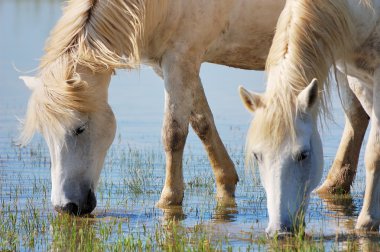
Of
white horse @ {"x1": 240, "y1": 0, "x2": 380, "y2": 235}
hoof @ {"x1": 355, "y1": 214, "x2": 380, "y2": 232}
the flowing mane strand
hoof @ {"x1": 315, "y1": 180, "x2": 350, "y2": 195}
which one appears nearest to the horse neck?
white horse @ {"x1": 240, "y1": 0, "x2": 380, "y2": 235}

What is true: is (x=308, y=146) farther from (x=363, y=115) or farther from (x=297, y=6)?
(x=363, y=115)

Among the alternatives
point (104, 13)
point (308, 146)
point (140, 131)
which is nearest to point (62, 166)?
point (104, 13)

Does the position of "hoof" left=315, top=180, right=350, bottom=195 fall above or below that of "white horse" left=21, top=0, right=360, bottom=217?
below

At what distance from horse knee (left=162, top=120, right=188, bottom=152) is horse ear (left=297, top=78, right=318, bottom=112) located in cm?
214

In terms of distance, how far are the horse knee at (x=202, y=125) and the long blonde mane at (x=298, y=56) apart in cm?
239

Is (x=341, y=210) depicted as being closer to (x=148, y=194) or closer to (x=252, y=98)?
(x=148, y=194)

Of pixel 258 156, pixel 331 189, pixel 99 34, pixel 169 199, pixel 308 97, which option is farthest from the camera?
pixel 331 189

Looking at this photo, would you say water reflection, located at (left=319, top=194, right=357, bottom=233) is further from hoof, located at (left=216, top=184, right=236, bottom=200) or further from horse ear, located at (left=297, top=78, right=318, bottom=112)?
horse ear, located at (left=297, top=78, right=318, bottom=112)

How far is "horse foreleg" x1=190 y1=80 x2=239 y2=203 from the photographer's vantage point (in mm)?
9484

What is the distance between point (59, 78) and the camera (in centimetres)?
800

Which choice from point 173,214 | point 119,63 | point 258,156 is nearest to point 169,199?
point 173,214

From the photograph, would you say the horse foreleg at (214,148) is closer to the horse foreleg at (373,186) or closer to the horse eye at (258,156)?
the horse foreleg at (373,186)

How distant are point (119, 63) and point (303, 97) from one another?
1.96 metres

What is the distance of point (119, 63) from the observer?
26.8 feet
